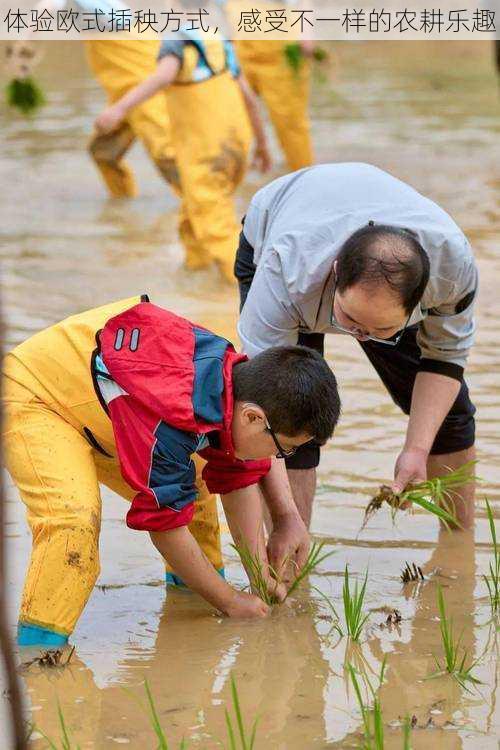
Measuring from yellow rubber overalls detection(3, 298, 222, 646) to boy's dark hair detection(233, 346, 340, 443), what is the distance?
1.74 ft

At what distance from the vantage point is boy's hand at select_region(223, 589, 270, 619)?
3.62 meters

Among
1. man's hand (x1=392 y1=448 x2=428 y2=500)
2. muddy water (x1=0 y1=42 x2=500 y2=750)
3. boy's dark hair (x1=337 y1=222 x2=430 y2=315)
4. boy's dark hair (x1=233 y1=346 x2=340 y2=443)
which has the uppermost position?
boy's dark hair (x1=337 y1=222 x2=430 y2=315)

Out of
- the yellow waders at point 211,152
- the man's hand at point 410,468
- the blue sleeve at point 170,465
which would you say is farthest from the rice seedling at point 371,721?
the yellow waders at point 211,152

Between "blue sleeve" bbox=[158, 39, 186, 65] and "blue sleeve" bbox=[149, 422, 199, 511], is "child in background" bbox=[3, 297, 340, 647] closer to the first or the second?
"blue sleeve" bbox=[149, 422, 199, 511]

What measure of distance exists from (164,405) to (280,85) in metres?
6.77

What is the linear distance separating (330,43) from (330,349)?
13.2 metres

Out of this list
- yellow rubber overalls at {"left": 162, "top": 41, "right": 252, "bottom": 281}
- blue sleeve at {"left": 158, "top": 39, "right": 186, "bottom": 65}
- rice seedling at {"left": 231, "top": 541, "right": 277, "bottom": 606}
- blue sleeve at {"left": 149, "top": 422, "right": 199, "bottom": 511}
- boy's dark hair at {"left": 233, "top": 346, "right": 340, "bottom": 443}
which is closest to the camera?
boy's dark hair at {"left": 233, "top": 346, "right": 340, "bottom": 443}

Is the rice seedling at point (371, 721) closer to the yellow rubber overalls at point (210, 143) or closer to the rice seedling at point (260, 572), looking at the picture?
the rice seedling at point (260, 572)

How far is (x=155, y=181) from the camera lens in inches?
421

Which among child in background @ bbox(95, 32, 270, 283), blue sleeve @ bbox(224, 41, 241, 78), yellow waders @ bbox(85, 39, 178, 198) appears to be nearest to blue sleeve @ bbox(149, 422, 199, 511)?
child in background @ bbox(95, 32, 270, 283)

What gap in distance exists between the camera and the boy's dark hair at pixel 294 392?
310 centimetres

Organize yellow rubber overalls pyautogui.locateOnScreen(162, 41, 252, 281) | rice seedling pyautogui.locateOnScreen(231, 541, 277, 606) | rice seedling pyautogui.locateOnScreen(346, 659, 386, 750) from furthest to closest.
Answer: yellow rubber overalls pyautogui.locateOnScreen(162, 41, 252, 281) < rice seedling pyautogui.locateOnScreen(231, 541, 277, 606) < rice seedling pyautogui.locateOnScreen(346, 659, 386, 750)

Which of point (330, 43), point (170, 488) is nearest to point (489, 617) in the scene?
point (170, 488)

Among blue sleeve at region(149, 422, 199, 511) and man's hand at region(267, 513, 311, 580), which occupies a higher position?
blue sleeve at region(149, 422, 199, 511)
